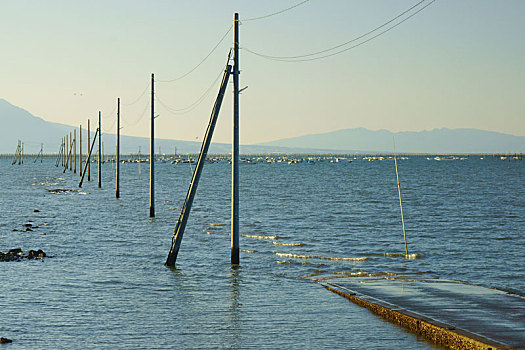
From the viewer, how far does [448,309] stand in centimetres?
1427

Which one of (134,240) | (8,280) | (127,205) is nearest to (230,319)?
(8,280)

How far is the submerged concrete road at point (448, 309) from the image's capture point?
459 inches

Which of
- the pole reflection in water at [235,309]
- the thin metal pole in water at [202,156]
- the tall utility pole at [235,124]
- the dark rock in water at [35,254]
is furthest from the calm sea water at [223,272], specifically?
the tall utility pole at [235,124]

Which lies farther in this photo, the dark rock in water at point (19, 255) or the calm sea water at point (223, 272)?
the dark rock in water at point (19, 255)

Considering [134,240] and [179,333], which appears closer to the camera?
[179,333]

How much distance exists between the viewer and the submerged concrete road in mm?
11656

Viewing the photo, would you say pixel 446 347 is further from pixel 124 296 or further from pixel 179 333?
pixel 124 296

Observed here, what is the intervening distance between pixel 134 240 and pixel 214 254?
6.43 metres

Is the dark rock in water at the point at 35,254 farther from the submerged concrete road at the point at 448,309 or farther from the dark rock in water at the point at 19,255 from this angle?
the submerged concrete road at the point at 448,309

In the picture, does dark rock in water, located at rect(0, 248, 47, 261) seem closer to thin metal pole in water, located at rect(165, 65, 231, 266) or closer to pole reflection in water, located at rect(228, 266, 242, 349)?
thin metal pole in water, located at rect(165, 65, 231, 266)

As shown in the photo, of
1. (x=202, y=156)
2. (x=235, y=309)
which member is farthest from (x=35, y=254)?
(x=235, y=309)

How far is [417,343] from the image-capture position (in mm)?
12344

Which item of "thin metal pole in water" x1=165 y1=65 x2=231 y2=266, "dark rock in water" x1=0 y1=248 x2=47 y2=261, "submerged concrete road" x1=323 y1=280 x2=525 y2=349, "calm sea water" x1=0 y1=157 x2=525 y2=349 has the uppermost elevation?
"thin metal pole in water" x1=165 y1=65 x2=231 y2=266

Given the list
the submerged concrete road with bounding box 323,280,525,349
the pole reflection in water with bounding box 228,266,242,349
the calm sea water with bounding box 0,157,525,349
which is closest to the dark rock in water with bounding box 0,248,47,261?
the calm sea water with bounding box 0,157,525,349
